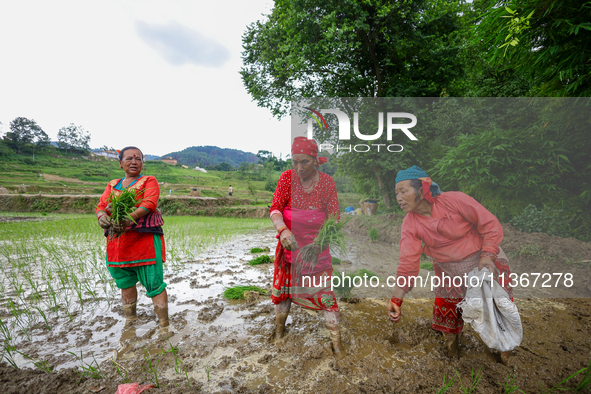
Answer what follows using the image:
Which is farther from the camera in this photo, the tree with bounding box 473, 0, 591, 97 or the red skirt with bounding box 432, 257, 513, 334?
the tree with bounding box 473, 0, 591, 97

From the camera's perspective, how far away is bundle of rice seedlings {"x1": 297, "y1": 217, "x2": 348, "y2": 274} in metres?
2.14

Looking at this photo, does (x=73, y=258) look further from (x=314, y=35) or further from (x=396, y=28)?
(x=396, y=28)

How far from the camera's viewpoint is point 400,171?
6.37ft

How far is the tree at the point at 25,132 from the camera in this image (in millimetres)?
47188

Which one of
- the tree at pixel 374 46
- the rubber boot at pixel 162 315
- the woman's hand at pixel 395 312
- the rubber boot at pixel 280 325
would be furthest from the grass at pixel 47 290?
the tree at pixel 374 46

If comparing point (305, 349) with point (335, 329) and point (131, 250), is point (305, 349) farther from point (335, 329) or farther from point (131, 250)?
point (131, 250)

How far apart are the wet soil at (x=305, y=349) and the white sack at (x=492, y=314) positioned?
0.90 feet

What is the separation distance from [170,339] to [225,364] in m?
0.71

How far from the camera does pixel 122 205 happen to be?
2.50m

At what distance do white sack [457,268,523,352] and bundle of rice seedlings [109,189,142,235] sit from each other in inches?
108

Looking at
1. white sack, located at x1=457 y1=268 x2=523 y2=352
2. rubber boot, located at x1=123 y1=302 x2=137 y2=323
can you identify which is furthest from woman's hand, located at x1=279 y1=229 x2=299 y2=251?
rubber boot, located at x1=123 y1=302 x2=137 y2=323

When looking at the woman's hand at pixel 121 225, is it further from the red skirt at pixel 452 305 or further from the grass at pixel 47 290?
the red skirt at pixel 452 305

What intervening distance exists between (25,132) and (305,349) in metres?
70.5

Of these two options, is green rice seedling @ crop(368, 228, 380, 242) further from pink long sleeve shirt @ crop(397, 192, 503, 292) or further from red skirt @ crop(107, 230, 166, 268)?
red skirt @ crop(107, 230, 166, 268)
